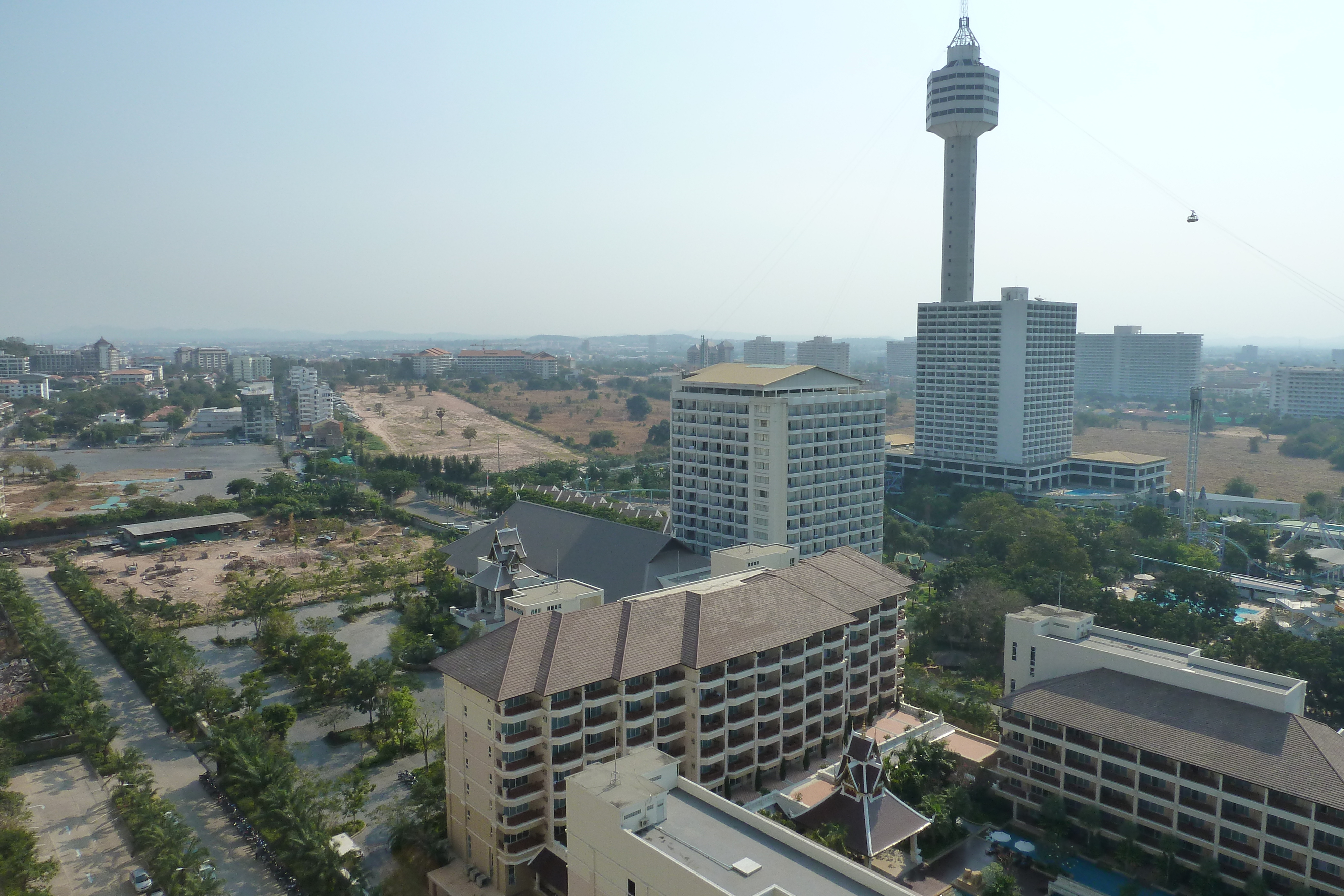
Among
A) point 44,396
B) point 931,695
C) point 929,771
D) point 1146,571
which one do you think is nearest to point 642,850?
point 929,771

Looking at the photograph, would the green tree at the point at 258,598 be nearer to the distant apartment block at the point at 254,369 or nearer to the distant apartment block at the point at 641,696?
the distant apartment block at the point at 641,696

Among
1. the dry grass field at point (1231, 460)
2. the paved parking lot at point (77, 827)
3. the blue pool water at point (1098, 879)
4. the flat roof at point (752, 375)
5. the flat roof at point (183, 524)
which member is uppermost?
the flat roof at point (752, 375)

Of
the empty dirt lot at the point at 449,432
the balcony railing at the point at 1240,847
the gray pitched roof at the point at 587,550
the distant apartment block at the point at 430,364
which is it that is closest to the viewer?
the balcony railing at the point at 1240,847

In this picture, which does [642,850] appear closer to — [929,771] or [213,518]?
[929,771]

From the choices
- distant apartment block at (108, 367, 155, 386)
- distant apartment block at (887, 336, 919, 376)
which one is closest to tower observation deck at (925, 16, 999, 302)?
distant apartment block at (108, 367, 155, 386)

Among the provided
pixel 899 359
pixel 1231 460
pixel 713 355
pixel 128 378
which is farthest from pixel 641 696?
pixel 899 359

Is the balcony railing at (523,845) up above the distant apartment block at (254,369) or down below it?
below

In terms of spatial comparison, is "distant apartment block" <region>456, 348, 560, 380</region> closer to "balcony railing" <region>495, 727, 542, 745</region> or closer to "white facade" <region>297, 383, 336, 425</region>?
"white facade" <region>297, 383, 336, 425</region>

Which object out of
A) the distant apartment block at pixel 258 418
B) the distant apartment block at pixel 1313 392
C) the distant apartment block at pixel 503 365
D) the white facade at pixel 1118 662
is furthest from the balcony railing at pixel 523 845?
the distant apartment block at pixel 503 365
